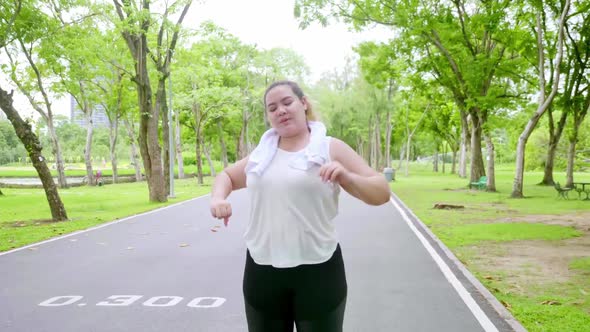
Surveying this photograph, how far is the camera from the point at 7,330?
211 inches

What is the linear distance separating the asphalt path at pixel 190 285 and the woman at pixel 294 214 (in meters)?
1.17

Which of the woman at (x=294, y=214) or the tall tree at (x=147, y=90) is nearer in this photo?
the woman at (x=294, y=214)

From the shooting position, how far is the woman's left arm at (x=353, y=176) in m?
2.27

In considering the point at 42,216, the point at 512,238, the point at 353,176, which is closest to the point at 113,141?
the point at 42,216

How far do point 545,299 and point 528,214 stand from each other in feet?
36.4

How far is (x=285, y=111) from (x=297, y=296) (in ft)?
2.77

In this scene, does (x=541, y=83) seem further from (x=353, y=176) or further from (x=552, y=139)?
(x=353, y=176)

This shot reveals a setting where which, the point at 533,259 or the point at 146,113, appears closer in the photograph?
the point at 533,259

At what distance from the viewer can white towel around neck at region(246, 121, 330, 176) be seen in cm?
241

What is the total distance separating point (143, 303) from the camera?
625 centimetres

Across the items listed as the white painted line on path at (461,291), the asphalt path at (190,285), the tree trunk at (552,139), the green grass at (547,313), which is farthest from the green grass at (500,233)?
the tree trunk at (552,139)

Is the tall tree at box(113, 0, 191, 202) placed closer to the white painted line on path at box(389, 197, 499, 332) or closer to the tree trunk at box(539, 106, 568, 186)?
the white painted line on path at box(389, 197, 499, 332)

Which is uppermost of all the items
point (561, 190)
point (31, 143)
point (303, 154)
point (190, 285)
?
point (31, 143)

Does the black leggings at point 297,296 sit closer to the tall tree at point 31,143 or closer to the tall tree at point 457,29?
the tall tree at point 31,143
